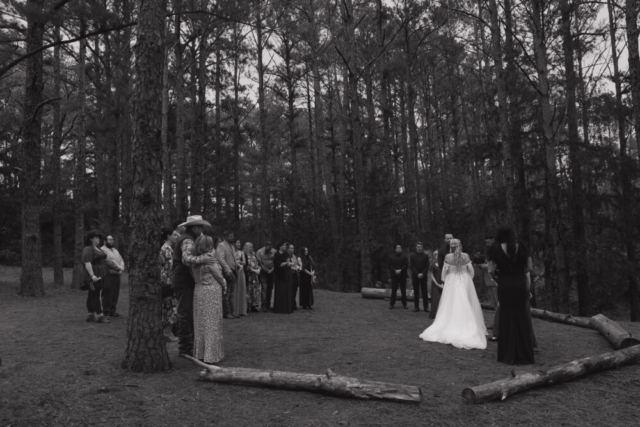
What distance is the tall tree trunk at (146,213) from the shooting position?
19.5 feet

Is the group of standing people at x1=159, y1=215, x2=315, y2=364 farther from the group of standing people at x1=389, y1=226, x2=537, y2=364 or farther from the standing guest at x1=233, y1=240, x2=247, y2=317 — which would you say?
the group of standing people at x1=389, y1=226, x2=537, y2=364

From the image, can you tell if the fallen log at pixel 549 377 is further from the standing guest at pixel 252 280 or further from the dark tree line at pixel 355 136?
the standing guest at pixel 252 280

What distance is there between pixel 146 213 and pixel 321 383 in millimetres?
3098

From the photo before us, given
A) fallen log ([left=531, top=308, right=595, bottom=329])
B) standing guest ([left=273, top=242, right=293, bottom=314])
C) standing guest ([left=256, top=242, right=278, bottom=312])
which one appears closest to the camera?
fallen log ([left=531, top=308, right=595, bottom=329])

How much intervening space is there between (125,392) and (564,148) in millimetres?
16848

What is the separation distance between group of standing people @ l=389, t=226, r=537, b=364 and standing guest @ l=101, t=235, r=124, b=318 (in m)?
6.76

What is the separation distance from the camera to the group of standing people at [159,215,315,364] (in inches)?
253

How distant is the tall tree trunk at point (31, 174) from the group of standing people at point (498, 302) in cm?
1159

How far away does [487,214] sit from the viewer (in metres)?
17.9

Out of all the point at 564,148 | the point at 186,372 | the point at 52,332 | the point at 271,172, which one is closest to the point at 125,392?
the point at 186,372

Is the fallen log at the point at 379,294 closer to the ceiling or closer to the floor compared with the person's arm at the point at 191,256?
closer to the floor

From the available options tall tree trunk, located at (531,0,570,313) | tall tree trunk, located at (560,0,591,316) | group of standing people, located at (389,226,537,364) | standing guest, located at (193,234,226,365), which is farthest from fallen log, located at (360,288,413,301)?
standing guest, located at (193,234,226,365)

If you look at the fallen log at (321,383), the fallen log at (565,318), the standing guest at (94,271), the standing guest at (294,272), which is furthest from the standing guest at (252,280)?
the fallen log at (565,318)

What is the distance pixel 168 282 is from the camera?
815 centimetres
